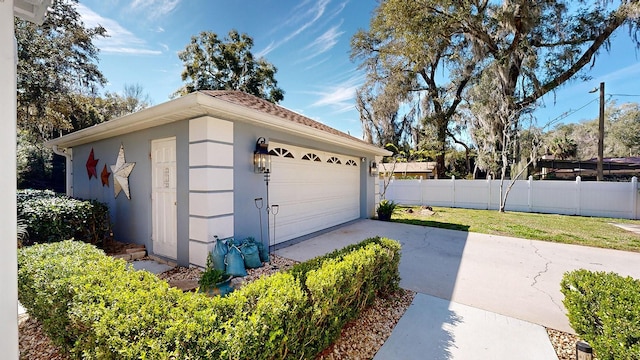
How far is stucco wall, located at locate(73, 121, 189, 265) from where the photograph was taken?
170 inches

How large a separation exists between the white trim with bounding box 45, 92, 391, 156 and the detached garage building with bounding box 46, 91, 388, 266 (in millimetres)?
17

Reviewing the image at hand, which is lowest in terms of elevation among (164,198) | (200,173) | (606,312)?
(606,312)

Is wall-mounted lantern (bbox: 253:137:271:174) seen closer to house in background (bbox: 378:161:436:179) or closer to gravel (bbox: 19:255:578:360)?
gravel (bbox: 19:255:578:360)

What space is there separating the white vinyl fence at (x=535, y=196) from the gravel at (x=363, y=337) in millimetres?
11630

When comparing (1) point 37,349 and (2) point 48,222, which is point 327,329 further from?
(2) point 48,222

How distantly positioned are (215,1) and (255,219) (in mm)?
6919

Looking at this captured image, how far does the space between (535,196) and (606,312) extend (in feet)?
40.3

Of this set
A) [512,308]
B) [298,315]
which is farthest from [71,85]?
[512,308]

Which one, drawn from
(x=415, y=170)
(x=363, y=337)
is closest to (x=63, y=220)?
(x=363, y=337)

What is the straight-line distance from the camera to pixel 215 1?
7.67 metres

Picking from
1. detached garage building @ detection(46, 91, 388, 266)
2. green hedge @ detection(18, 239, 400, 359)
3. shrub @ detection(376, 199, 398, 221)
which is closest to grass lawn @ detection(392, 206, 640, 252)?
shrub @ detection(376, 199, 398, 221)

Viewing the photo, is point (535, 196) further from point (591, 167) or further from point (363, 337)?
point (363, 337)

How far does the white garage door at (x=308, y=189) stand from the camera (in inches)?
226

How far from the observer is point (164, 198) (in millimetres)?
4855
